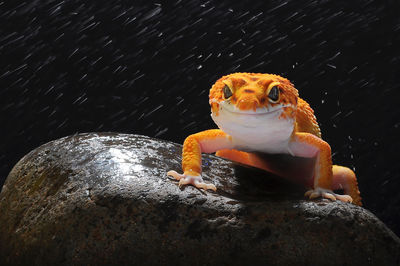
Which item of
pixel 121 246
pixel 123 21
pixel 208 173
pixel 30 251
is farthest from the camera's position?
pixel 123 21

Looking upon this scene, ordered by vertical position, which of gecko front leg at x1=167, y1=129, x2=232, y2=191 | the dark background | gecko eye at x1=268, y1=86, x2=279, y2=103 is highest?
gecko eye at x1=268, y1=86, x2=279, y2=103

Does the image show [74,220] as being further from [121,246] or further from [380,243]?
[380,243]

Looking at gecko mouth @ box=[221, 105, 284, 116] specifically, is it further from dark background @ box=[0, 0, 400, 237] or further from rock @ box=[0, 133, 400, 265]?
dark background @ box=[0, 0, 400, 237]

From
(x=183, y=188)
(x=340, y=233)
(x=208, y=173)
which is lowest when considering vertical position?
(x=340, y=233)

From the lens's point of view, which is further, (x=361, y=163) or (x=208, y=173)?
(x=361, y=163)

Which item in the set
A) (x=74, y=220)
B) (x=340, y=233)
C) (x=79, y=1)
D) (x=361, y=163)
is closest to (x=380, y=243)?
(x=340, y=233)

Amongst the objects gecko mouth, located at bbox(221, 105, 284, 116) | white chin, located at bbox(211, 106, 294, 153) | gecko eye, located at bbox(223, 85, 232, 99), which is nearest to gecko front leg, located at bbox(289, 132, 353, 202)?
white chin, located at bbox(211, 106, 294, 153)

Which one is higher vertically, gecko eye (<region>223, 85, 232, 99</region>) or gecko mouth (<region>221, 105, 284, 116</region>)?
gecko eye (<region>223, 85, 232, 99</region>)
